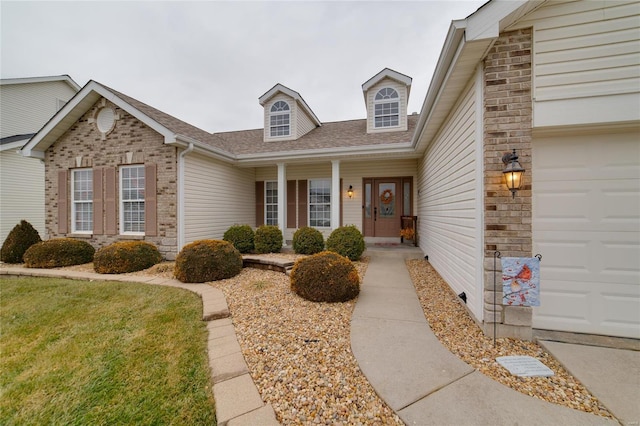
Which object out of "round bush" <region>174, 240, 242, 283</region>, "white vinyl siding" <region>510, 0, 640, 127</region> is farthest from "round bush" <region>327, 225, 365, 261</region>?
"white vinyl siding" <region>510, 0, 640, 127</region>

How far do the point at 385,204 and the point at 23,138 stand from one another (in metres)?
14.9

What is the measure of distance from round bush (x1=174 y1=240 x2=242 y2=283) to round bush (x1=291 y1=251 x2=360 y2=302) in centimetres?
188

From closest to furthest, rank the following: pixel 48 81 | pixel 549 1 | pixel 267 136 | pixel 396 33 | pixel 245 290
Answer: pixel 549 1, pixel 245 290, pixel 396 33, pixel 267 136, pixel 48 81

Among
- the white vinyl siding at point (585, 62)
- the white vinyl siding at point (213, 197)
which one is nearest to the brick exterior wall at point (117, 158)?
the white vinyl siding at point (213, 197)

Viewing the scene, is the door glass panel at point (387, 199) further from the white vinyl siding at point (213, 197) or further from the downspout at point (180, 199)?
the downspout at point (180, 199)

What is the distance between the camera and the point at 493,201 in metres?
2.73

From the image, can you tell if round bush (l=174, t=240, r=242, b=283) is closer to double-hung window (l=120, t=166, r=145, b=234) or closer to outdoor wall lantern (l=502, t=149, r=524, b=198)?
double-hung window (l=120, t=166, r=145, b=234)

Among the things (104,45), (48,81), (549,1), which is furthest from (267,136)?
(48,81)

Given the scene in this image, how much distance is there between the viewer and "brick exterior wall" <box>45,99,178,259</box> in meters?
6.52

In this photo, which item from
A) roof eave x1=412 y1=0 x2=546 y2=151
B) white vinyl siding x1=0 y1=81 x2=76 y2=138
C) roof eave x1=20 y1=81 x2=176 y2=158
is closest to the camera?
roof eave x1=412 y1=0 x2=546 y2=151

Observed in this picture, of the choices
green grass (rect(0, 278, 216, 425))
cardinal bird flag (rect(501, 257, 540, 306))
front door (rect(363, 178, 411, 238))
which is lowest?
green grass (rect(0, 278, 216, 425))

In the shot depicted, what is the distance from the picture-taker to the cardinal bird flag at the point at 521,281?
2607 mm

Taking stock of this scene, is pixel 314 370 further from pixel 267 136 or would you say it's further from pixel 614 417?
pixel 267 136

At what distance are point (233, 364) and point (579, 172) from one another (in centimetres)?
425
